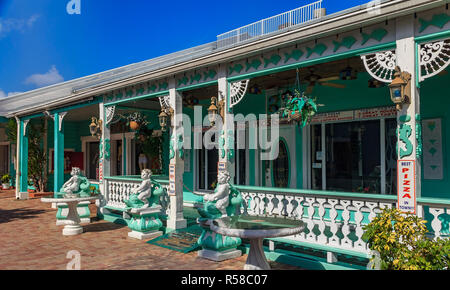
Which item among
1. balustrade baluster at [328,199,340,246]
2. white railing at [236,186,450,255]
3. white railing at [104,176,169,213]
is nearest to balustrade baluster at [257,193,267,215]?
white railing at [236,186,450,255]

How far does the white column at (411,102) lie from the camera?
402 centimetres

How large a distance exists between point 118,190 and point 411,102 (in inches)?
276

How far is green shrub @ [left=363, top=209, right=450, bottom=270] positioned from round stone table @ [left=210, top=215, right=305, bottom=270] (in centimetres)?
86

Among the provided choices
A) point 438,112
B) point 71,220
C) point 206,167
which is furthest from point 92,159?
point 438,112

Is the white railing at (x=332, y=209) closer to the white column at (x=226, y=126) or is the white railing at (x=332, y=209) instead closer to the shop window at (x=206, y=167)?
the white column at (x=226, y=126)

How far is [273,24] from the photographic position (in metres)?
9.37

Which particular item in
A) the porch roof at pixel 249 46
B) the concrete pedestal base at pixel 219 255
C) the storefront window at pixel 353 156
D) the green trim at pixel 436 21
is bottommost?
the concrete pedestal base at pixel 219 255

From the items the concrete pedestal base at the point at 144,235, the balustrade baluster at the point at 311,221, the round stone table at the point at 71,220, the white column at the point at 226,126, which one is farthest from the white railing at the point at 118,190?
the balustrade baluster at the point at 311,221

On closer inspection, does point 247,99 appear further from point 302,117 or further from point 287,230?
point 287,230

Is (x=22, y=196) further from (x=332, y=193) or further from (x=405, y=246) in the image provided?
(x=405, y=246)

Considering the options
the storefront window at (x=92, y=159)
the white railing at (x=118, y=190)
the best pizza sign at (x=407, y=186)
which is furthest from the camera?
the storefront window at (x=92, y=159)

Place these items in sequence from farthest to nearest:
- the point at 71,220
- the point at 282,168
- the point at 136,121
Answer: the point at 136,121
the point at 282,168
the point at 71,220

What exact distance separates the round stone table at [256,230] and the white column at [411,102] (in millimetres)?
1474
